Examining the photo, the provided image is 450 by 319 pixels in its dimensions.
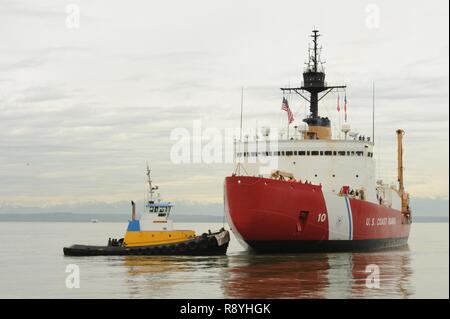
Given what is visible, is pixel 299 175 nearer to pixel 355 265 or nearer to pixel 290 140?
pixel 290 140

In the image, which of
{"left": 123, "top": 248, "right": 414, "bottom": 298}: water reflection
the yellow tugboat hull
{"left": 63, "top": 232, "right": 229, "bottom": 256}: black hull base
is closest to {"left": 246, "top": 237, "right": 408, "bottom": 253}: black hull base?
{"left": 123, "top": 248, "right": 414, "bottom": 298}: water reflection

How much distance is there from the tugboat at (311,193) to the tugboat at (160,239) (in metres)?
2.73

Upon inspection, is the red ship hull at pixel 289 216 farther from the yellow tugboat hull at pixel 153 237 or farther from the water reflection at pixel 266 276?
the yellow tugboat hull at pixel 153 237

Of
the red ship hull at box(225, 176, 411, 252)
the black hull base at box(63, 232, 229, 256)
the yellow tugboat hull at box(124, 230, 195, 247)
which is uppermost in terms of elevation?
the red ship hull at box(225, 176, 411, 252)

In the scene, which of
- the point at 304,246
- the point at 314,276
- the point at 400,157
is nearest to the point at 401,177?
the point at 400,157

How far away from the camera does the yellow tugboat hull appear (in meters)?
49.6

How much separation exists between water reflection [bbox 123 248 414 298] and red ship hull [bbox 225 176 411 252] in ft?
2.93

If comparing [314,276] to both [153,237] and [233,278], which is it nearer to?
[233,278]

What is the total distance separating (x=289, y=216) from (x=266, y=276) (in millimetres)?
8702

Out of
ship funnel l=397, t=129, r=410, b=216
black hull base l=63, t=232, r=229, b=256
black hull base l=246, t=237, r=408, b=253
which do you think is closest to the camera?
black hull base l=246, t=237, r=408, b=253

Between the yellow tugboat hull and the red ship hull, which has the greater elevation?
the red ship hull

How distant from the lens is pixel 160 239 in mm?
49625

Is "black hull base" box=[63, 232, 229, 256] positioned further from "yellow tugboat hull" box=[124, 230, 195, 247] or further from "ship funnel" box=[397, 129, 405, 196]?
"ship funnel" box=[397, 129, 405, 196]
